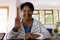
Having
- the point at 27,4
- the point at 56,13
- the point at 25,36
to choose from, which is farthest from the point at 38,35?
the point at 56,13

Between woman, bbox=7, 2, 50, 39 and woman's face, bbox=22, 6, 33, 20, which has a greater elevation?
woman's face, bbox=22, 6, 33, 20

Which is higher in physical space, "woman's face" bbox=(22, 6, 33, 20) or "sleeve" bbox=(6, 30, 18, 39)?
"woman's face" bbox=(22, 6, 33, 20)

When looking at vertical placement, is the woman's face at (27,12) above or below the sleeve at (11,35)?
above

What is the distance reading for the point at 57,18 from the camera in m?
4.95

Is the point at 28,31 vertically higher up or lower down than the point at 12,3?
lower down

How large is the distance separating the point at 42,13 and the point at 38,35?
4.66 m

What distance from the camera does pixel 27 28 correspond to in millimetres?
524

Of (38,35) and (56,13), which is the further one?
(56,13)

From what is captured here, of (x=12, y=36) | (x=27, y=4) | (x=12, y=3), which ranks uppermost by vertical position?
(x=12, y=3)

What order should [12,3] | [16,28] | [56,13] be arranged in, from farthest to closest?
[56,13], [12,3], [16,28]

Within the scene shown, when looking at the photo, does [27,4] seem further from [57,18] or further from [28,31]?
[57,18]

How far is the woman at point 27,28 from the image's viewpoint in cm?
47

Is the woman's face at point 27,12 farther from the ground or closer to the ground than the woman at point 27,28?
farther from the ground

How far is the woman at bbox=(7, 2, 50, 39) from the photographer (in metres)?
0.47
